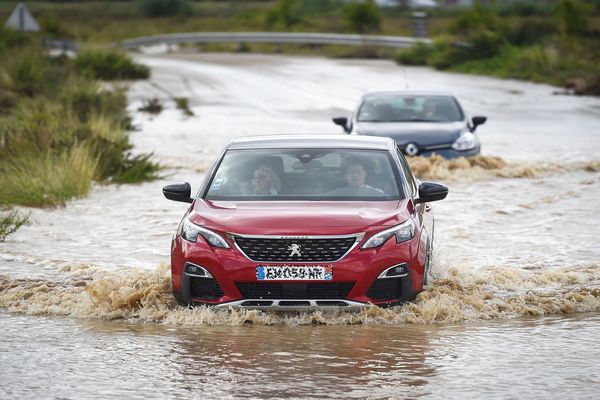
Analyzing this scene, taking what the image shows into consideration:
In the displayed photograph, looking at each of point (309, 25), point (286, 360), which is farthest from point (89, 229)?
point (309, 25)

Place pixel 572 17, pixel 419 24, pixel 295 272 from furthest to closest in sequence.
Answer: pixel 419 24 → pixel 572 17 → pixel 295 272

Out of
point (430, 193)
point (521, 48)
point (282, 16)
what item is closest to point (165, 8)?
point (282, 16)

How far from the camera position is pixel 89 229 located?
58.6 feet

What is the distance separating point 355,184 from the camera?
38.7ft

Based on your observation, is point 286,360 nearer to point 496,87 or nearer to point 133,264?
point 133,264

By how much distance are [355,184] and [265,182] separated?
0.72 metres

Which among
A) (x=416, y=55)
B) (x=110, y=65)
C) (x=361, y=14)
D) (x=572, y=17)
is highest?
(x=572, y=17)

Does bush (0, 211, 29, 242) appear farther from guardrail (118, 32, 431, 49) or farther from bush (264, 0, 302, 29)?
bush (264, 0, 302, 29)

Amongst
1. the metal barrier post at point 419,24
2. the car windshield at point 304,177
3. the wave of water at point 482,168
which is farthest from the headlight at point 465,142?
the metal barrier post at point 419,24

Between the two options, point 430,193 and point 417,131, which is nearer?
point 430,193

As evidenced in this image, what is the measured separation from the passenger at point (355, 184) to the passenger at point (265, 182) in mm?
451

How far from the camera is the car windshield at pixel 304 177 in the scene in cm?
1165

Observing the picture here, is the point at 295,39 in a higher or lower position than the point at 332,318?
lower

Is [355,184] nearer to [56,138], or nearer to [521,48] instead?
[56,138]
